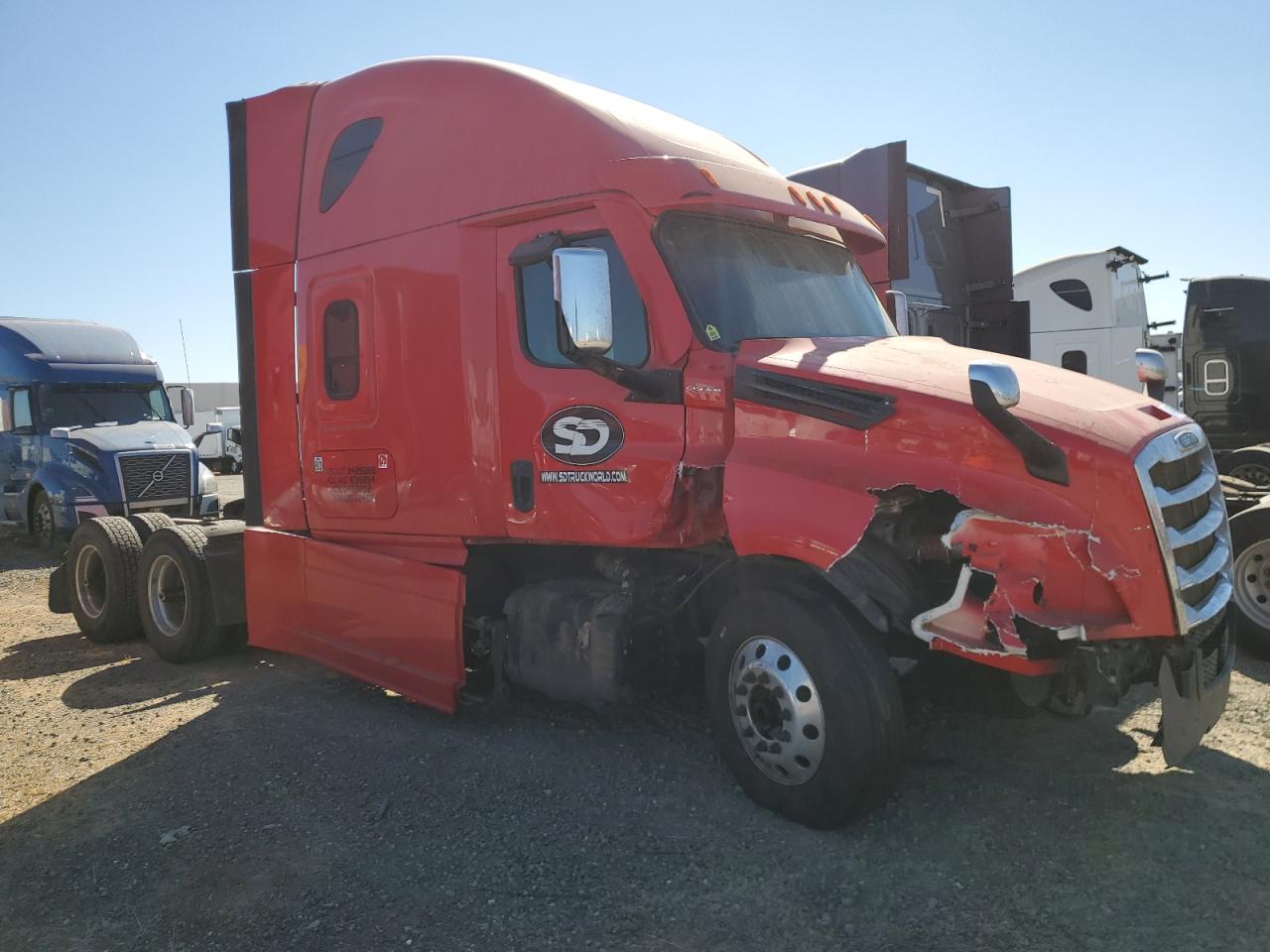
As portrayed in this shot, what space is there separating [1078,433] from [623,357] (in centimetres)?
199

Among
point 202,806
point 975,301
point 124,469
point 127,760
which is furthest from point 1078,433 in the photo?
point 124,469

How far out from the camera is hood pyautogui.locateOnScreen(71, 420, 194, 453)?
1364 cm

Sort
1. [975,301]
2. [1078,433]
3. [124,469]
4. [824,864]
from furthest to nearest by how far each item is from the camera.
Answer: [124,469], [975,301], [824,864], [1078,433]

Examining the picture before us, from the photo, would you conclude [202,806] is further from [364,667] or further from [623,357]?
[623,357]

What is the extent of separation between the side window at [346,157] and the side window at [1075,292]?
11.1m

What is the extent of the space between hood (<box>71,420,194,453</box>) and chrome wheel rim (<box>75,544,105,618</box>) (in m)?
6.04

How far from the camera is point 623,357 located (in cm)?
448

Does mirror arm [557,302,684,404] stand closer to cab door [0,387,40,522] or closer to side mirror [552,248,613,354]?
side mirror [552,248,613,354]

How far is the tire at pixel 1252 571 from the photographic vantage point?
6270 mm

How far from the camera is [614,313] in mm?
4512

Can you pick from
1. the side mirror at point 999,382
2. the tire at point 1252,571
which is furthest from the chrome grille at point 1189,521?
the tire at point 1252,571

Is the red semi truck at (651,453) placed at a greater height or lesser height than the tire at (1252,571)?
greater

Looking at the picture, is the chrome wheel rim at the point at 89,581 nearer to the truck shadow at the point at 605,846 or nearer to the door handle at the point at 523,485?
the truck shadow at the point at 605,846

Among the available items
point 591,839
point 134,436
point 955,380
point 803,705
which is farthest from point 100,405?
point 955,380
